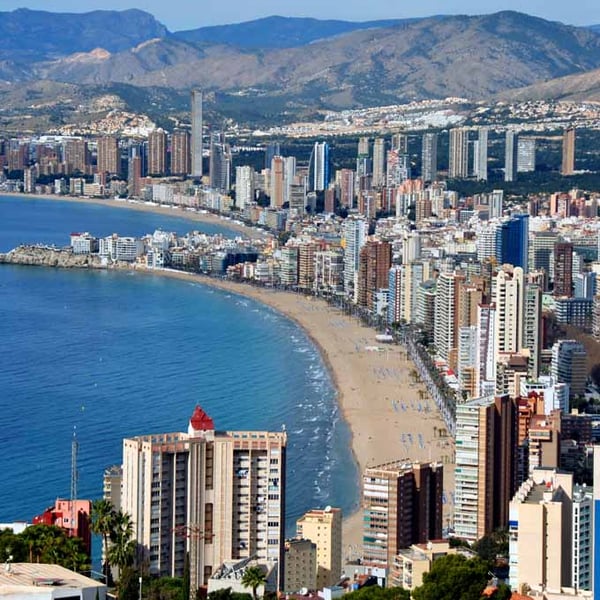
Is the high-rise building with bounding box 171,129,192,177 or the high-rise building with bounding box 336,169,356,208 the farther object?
the high-rise building with bounding box 171,129,192,177

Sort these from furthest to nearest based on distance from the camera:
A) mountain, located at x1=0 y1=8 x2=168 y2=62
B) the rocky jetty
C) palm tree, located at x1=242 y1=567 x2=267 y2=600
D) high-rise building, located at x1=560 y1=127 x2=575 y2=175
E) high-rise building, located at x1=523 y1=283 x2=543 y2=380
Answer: mountain, located at x1=0 y1=8 x2=168 y2=62
high-rise building, located at x1=560 y1=127 x2=575 y2=175
the rocky jetty
high-rise building, located at x1=523 y1=283 x2=543 y2=380
palm tree, located at x1=242 y1=567 x2=267 y2=600

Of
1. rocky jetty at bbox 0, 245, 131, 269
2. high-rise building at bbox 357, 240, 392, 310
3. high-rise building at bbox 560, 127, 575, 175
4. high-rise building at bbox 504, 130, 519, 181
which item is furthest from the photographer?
high-rise building at bbox 560, 127, 575, 175

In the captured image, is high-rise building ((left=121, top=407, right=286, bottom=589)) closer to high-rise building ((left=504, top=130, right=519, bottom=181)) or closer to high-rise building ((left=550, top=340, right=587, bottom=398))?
high-rise building ((left=550, top=340, right=587, bottom=398))

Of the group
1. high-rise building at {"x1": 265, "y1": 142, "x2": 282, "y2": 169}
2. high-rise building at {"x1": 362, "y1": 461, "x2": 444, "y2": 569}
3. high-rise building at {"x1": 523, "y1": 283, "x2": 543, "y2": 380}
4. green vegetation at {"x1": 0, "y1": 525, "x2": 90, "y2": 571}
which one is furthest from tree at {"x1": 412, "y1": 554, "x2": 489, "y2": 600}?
high-rise building at {"x1": 265, "y1": 142, "x2": 282, "y2": 169}

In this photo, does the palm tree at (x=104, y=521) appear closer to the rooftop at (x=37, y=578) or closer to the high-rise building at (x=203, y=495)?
the high-rise building at (x=203, y=495)

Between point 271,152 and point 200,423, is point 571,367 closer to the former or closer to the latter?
point 200,423

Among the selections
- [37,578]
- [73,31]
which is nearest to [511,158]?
[37,578]
